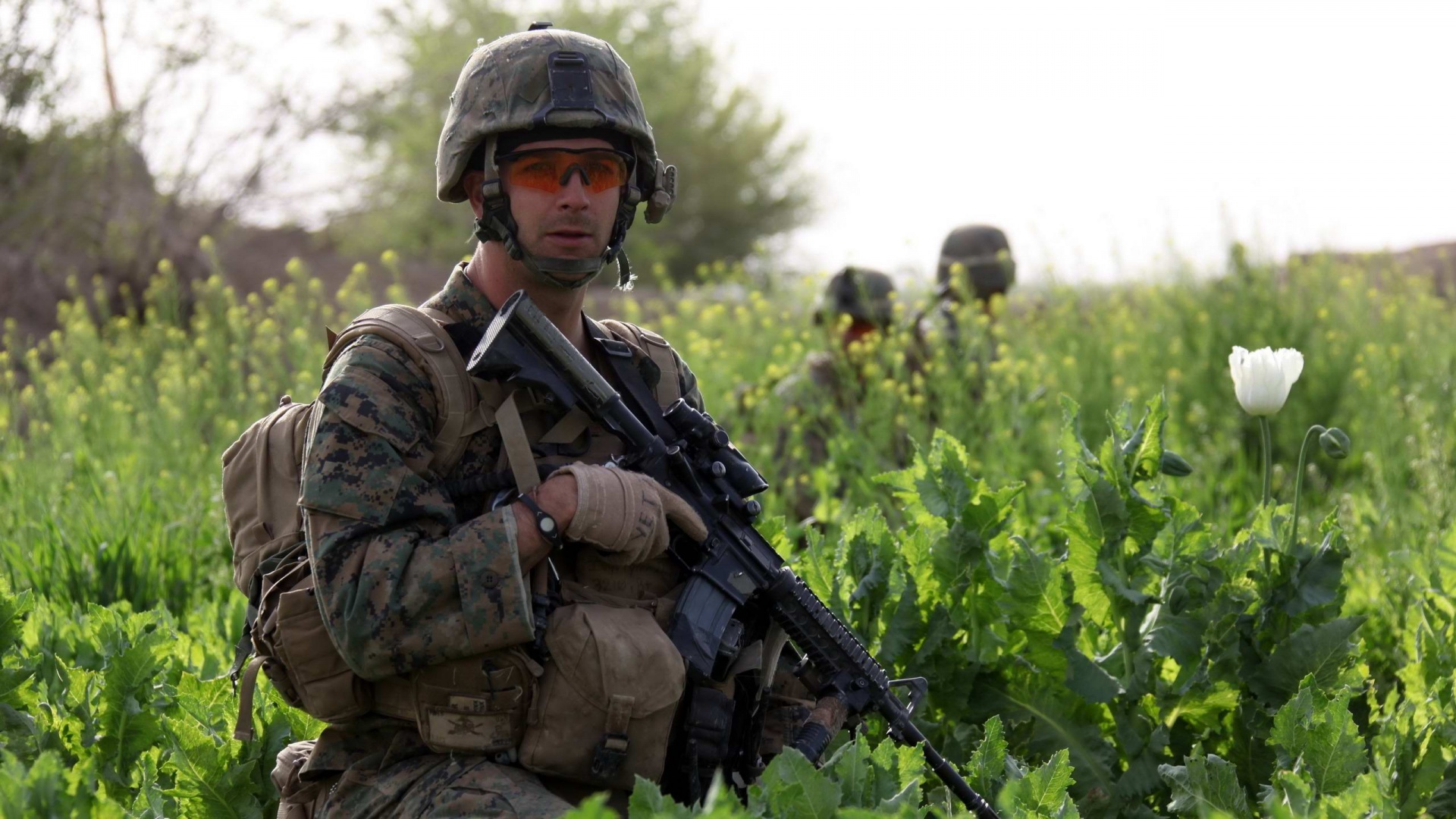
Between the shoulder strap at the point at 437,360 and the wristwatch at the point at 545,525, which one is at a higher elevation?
the shoulder strap at the point at 437,360

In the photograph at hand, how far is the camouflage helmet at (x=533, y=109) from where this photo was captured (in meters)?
2.70

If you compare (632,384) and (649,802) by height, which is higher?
(632,384)

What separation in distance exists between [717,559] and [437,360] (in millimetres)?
641

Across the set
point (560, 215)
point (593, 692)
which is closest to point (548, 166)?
point (560, 215)

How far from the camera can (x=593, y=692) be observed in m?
2.48

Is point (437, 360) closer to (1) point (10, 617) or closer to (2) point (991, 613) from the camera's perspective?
(1) point (10, 617)

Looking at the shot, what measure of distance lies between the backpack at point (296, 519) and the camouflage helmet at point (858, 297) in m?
4.67

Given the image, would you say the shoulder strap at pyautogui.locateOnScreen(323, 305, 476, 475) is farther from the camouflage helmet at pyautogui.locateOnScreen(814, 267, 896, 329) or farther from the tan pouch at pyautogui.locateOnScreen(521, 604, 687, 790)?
the camouflage helmet at pyautogui.locateOnScreen(814, 267, 896, 329)

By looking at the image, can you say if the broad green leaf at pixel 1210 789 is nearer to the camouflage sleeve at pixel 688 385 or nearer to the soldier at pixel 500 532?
the soldier at pixel 500 532

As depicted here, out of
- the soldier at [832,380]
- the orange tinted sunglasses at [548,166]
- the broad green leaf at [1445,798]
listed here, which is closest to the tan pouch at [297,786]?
the orange tinted sunglasses at [548,166]

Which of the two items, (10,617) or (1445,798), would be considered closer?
(1445,798)

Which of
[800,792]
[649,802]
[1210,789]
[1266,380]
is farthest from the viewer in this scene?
[1266,380]

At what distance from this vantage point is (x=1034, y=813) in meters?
2.30

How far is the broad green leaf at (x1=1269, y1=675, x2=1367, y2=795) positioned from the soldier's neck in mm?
1567
